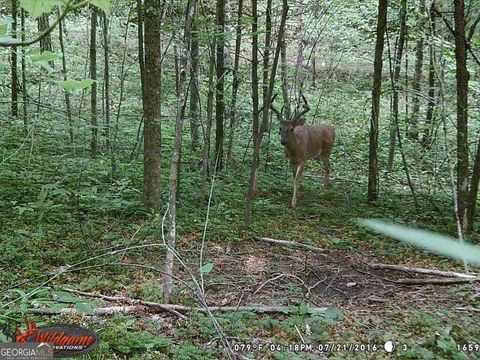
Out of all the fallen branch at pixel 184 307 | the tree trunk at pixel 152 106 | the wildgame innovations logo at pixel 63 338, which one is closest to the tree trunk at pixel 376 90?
the tree trunk at pixel 152 106

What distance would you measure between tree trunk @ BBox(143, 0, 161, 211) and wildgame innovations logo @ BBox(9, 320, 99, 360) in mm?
2996

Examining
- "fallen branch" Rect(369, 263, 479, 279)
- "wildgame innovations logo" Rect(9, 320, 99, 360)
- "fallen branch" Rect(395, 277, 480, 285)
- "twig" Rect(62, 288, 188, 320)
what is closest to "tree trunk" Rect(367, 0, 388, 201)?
"fallen branch" Rect(369, 263, 479, 279)

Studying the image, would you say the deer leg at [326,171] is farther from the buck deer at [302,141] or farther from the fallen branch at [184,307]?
the fallen branch at [184,307]

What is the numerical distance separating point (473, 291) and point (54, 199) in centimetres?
513

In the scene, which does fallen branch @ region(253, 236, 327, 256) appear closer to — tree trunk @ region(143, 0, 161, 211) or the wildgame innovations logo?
tree trunk @ region(143, 0, 161, 211)

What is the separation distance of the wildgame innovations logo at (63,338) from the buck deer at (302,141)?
17.9 ft

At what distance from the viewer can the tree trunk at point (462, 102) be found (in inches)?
238

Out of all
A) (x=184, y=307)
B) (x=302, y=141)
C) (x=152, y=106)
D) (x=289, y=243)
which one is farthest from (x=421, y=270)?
(x=302, y=141)

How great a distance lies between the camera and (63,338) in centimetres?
306

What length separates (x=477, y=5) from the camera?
6.47 m

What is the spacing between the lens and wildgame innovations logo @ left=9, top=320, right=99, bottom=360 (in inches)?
114

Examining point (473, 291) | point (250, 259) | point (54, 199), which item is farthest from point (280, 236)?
point (54, 199)

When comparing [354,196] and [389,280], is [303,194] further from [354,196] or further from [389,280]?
[389,280]

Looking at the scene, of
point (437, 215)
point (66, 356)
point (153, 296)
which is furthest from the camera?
point (437, 215)
